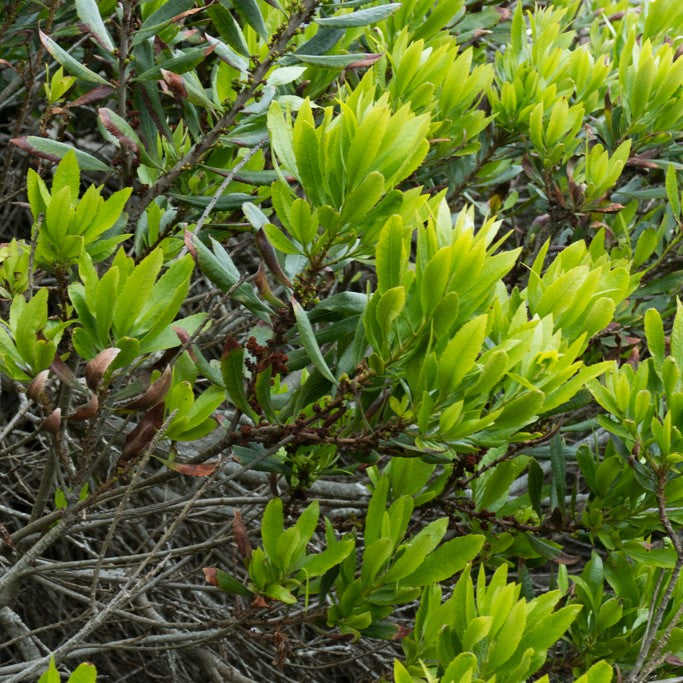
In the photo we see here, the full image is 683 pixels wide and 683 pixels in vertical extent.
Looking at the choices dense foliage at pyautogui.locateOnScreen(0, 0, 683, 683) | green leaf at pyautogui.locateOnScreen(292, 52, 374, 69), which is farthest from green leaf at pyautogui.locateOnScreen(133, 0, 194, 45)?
green leaf at pyautogui.locateOnScreen(292, 52, 374, 69)

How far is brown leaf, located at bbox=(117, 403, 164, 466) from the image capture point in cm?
142

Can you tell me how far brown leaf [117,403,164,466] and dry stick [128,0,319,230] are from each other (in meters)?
0.65

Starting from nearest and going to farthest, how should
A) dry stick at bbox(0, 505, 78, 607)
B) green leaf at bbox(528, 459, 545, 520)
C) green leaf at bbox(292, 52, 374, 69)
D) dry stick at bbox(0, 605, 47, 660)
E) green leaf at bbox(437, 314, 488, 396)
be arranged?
green leaf at bbox(437, 314, 488, 396) → dry stick at bbox(0, 505, 78, 607) → green leaf at bbox(292, 52, 374, 69) → green leaf at bbox(528, 459, 545, 520) → dry stick at bbox(0, 605, 47, 660)

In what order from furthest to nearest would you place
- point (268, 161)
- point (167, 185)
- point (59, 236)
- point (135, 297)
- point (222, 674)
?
point (268, 161)
point (222, 674)
point (167, 185)
point (59, 236)
point (135, 297)

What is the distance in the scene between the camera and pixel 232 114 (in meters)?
1.83

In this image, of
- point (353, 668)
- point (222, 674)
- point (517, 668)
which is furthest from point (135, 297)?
point (353, 668)

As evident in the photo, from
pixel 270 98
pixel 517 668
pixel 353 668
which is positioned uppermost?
pixel 270 98

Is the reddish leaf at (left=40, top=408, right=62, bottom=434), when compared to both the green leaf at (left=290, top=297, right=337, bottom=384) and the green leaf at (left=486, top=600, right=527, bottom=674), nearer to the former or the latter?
the green leaf at (left=290, top=297, right=337, bottom=384)

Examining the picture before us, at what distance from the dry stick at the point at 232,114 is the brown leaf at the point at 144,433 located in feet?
2.14

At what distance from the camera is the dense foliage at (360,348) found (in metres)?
1.39

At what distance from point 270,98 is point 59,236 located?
23.8 inches

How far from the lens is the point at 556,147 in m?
2.34

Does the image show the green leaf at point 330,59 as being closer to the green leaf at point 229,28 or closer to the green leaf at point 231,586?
the green leaf at point 229,28

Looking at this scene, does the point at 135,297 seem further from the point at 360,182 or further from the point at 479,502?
the point at 479,502
